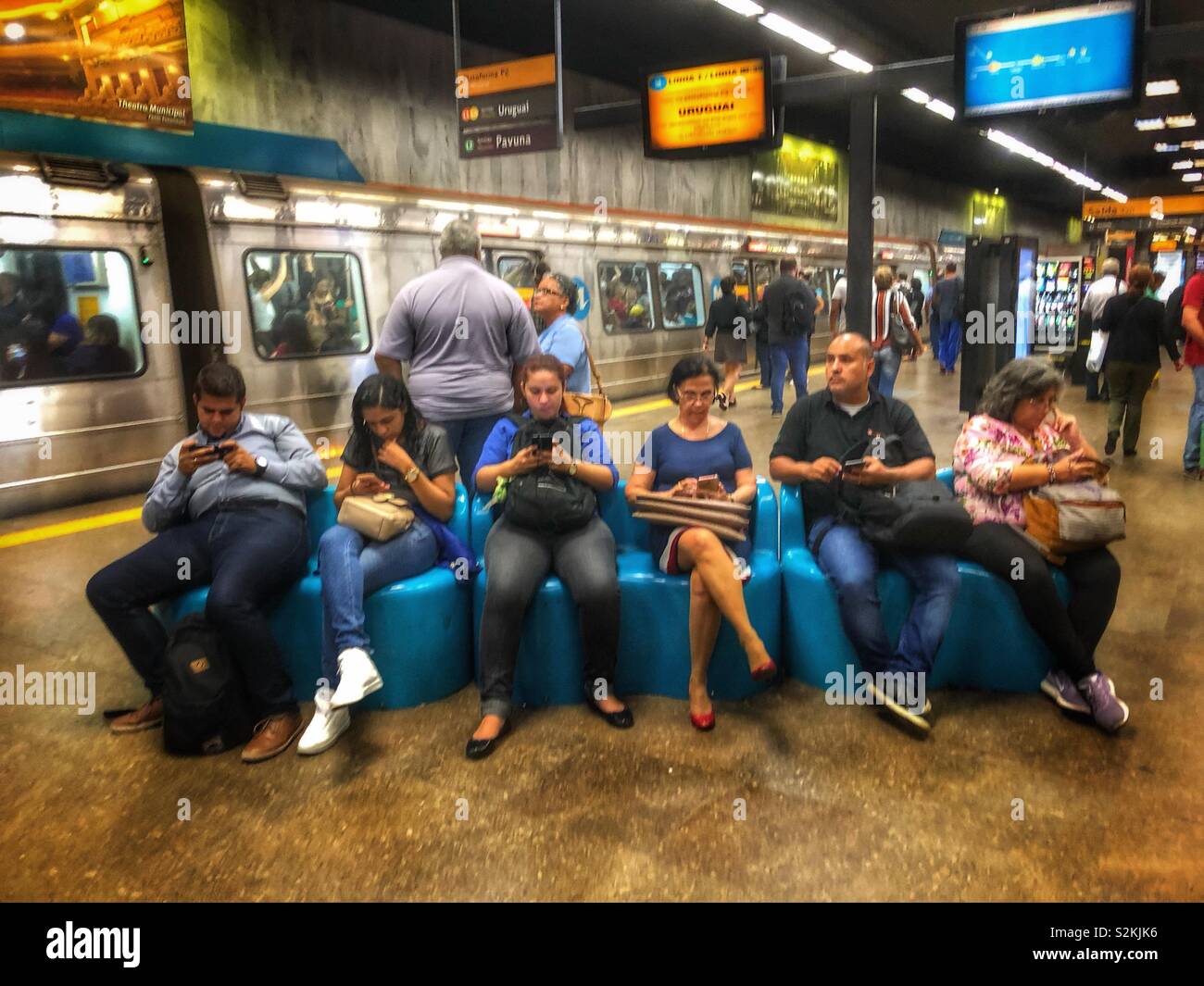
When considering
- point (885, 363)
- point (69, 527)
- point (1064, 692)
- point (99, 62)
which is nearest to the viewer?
point (1064, 692)

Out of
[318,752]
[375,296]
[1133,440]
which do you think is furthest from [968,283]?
[318,752]

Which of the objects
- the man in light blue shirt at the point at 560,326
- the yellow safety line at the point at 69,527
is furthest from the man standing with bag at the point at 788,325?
the man in light blue shirt at the point at 560,326

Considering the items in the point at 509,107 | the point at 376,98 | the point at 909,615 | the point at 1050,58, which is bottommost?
the point at 909,615

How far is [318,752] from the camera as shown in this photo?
3.10 metres

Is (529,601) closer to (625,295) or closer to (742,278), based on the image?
(625,295)

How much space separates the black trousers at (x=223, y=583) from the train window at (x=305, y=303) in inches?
179

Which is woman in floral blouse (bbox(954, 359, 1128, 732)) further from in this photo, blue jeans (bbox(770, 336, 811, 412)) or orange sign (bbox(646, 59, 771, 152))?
blue jeans (bbox(770, 336, 811, 412))

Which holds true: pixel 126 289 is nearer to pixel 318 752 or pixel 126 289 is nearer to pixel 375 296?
pixel 375 296

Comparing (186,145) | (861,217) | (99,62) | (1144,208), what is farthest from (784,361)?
(1144,208)

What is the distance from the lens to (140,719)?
10.9 feet

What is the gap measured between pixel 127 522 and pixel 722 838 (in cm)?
506

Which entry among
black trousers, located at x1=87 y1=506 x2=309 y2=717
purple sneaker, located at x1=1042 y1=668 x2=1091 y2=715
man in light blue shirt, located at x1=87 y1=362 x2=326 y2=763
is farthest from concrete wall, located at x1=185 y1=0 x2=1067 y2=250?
purple sneaker, located at x1=1042 y1=668 x2=1091 y2=715

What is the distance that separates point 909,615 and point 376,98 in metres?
10.4

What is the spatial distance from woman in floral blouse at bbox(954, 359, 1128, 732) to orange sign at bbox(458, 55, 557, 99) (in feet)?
21.0
